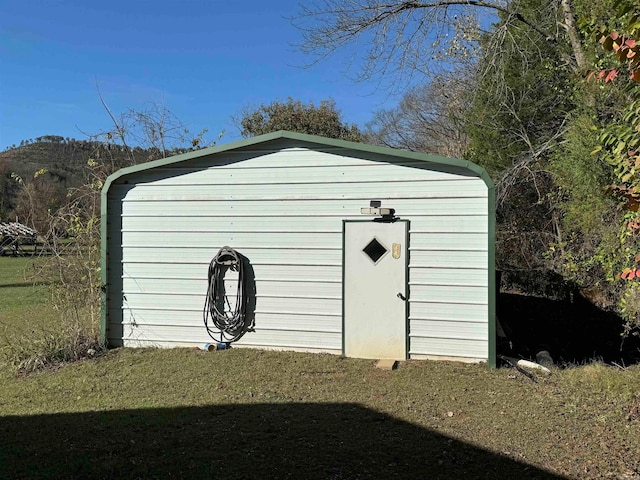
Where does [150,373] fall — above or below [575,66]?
below

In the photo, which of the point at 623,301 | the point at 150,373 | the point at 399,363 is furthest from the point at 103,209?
the point at 623,301

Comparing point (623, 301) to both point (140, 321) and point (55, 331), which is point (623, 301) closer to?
point (140, 321)

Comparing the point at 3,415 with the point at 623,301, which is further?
the point at 623,301

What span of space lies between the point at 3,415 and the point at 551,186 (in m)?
10.5

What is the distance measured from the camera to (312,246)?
7.04m

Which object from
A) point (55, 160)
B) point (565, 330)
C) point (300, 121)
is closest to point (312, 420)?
point (565, 330)

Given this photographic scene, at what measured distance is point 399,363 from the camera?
6.51m

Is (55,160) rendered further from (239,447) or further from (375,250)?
(239,447)

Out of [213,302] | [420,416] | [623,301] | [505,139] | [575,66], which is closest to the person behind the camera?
[420,416]

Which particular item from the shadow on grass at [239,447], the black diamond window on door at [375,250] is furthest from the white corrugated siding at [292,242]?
the shadow on grass at [239,447]

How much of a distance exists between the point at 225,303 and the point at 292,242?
51.6 inches

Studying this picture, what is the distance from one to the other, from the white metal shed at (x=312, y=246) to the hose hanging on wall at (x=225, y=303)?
0.15m

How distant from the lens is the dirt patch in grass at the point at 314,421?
367cm

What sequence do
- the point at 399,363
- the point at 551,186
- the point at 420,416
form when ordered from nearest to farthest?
the point at 420,416 → the point at 399,363 → the point at 551,186
